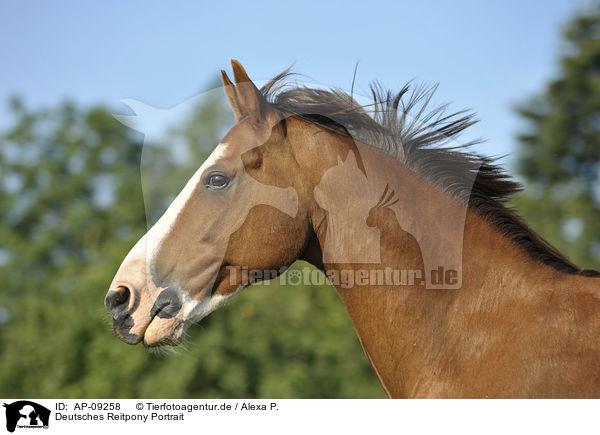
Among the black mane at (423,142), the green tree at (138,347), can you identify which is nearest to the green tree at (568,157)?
the green tree at (138,347)

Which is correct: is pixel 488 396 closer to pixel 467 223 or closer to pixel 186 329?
pixel 467 223

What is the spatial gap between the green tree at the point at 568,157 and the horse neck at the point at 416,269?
10.7 m

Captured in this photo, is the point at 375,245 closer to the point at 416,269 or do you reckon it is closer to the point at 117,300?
the point at 416,269

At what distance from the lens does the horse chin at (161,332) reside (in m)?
2.39

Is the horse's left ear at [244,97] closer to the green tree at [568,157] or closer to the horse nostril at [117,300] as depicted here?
the horse nostril at [117,300]

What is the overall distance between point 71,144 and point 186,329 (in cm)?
2327

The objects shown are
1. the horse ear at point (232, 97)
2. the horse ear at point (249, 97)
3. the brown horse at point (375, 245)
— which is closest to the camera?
the brown horse at point (375, 245)

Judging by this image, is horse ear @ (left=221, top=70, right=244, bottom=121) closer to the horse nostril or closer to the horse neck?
the horse neck

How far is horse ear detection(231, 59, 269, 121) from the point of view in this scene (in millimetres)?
2434

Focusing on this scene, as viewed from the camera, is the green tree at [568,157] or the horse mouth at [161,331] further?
the green tree at [568,157]
